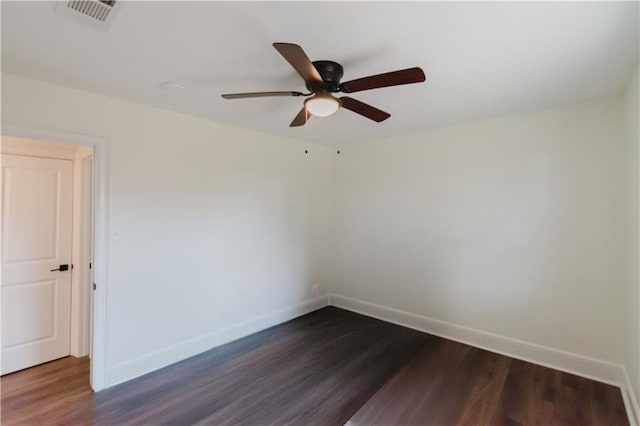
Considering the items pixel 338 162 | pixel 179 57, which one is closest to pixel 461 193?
pixel 338 162

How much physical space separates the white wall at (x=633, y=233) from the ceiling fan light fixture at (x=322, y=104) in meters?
2.07

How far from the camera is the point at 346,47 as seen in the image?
6.11 feet

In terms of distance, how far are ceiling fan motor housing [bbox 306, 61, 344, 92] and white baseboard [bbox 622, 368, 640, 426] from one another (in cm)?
309

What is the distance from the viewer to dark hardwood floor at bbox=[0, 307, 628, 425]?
2277 millimetres

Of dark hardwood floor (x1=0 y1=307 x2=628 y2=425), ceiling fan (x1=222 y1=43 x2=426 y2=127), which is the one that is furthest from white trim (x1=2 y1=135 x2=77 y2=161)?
ceiling fan (x1=222 y1=43 x2=426 y2=127)

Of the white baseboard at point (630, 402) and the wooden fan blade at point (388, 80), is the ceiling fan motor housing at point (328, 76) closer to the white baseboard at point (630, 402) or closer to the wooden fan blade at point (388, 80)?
the wooden fan blade at point (388, 80)

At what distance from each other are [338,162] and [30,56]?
3.56 meters

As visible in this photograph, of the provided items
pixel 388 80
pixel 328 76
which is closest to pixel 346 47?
pixel 328 76

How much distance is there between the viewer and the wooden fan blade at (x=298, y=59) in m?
1.47

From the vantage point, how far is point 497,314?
130 inches

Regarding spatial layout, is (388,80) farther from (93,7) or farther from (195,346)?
(195,346)

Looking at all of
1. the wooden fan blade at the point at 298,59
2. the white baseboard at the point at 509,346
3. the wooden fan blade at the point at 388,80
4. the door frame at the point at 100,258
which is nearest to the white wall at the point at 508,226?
the white baseboard at the point at 509,346

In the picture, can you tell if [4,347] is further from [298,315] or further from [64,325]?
[298,315]

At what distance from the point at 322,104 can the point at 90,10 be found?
1.29 meters
